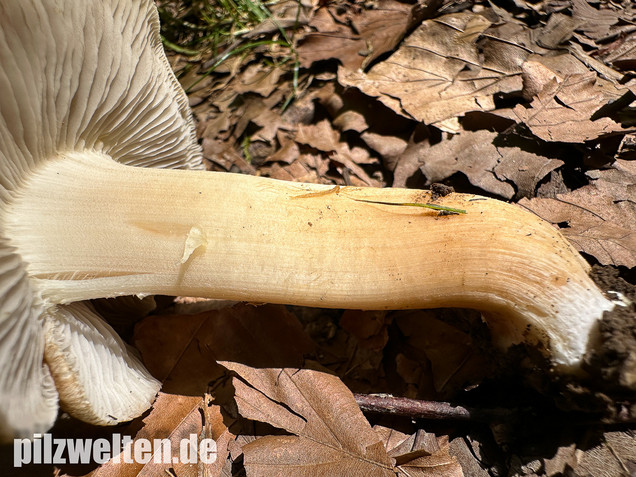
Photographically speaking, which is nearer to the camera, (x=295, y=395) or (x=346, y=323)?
(x=295, y=395)

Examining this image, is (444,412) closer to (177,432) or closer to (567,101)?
(177,432)

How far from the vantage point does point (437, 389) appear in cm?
214

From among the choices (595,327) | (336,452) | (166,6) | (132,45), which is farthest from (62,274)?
(166,6)

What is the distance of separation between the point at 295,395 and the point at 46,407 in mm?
1029

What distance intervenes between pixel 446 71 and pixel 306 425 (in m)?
2.47

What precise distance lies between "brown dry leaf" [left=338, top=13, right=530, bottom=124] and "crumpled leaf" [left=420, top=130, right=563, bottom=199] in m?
0.24

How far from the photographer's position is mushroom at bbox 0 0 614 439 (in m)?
1.70

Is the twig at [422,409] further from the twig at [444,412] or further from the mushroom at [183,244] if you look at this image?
the mushroom at [183,244]

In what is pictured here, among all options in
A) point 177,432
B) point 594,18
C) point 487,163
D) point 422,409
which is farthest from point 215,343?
point 594,18

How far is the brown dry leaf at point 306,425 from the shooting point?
6.14 ft

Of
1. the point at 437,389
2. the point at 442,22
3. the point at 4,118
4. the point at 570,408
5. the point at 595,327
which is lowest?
the point at 437,389

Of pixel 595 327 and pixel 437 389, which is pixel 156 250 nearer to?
pixel 437 389

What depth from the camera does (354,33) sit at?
3.62 meters

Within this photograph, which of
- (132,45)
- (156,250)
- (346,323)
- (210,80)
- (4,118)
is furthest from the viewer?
(210,80)
